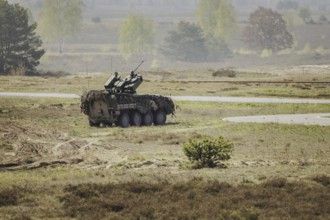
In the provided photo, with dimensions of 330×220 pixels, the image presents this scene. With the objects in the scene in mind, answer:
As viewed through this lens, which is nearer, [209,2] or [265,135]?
[265,135]

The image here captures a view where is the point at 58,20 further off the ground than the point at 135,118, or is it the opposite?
the point at 58,20

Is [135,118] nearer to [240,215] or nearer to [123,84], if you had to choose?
[123,84]

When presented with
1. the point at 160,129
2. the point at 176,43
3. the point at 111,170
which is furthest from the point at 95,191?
the point at 176,43

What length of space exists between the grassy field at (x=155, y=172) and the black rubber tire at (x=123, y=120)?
739mm

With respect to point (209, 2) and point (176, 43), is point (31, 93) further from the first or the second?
point (209, 2)

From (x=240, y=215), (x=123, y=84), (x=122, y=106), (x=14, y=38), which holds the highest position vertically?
(x=14, y=38)

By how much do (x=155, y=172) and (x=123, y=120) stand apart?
17.9 metres

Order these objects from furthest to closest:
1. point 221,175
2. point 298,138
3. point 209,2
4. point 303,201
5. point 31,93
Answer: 1. point 209,2
2. point 31,93
3. point 298,138
4. point 221,175
5. point 303,201

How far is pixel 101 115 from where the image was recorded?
4831 cm

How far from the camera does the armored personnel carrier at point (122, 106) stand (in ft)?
157

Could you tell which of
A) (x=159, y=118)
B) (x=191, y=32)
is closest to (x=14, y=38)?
(x=191, y=32)

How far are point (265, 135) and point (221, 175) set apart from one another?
14.0 m

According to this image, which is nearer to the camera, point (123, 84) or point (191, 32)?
point (123, 84)

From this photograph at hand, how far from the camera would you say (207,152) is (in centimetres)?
3241
